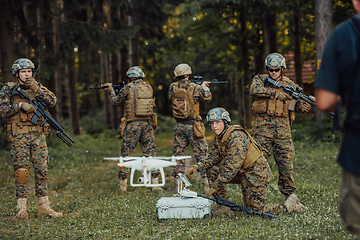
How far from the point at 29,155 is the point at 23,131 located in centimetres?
46

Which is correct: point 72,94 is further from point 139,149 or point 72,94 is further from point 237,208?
point 237,208

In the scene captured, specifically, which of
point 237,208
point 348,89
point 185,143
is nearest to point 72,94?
point 185,143

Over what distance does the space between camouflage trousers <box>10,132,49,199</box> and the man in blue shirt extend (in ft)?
17.5

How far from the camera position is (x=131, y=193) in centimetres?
801

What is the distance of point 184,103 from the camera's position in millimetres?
8141

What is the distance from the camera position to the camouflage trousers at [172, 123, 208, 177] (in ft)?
26.6

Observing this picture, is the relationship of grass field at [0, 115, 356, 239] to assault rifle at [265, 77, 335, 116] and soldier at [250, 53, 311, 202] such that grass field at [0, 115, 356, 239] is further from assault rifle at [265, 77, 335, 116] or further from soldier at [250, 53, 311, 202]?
assault rifle at [265, 77, 335, 116]

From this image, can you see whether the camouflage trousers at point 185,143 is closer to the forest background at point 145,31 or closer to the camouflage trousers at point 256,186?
the camouflage trousers at point 256,186

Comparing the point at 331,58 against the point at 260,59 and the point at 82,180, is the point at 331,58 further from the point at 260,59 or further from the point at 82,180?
the point at 260,59

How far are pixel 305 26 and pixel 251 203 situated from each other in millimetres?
15346

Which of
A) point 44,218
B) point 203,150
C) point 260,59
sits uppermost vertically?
point 260,59

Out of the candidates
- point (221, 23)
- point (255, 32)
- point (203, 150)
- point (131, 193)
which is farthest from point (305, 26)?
point (131, 193)

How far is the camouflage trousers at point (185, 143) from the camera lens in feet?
26.6

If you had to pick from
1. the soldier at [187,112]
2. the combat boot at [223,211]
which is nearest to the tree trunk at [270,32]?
the soldier at [187,112]
